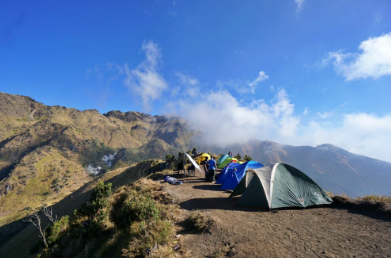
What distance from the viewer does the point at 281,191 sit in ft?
32.3

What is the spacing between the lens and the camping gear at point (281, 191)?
9.55 m

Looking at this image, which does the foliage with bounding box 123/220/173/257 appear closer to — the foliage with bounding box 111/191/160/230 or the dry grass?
the foliage with bounding box 111/191/160/230

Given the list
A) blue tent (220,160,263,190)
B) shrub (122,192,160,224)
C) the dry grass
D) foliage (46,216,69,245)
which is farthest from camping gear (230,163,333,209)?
foliage (46,216,69,245)

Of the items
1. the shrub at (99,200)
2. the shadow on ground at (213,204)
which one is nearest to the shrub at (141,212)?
the shadow on ground at (213,204)

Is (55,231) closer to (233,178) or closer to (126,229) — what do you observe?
(126,229)

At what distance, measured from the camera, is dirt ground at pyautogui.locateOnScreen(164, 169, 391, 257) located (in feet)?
18.1

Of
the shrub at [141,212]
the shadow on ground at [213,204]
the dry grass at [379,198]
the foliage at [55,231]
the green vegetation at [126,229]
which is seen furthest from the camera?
the foliage at [55,231]

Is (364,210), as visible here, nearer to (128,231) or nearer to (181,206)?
(181,206)

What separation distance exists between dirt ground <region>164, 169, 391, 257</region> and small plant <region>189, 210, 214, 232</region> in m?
0.24

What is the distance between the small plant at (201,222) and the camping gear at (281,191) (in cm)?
324

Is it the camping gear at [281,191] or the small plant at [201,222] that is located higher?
→ the camping gear at [281,191]

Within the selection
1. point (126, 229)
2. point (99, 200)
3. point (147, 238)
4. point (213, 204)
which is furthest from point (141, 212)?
point (99, 200)

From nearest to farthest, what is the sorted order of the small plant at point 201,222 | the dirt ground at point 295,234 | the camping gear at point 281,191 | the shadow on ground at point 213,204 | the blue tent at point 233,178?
1. the dirt ground at point 295,234
2. the small plant at point 201,222
3. the camping gear at point 281,191
4. the shadow on ground at point 213,204
5. the blue tent at point 233,178

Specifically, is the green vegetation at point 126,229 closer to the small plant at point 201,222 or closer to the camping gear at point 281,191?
the small plant at point 201,222
